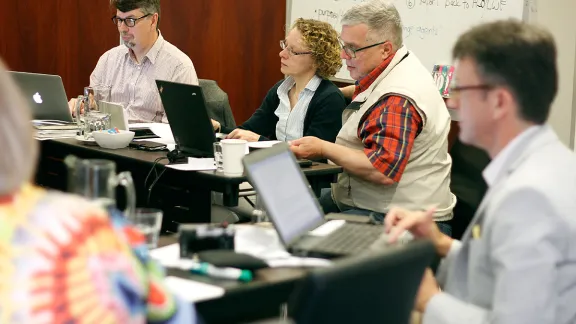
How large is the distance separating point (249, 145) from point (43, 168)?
1.17 m

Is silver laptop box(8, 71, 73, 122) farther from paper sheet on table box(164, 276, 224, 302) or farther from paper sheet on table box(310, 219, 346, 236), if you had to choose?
paper sheet on table box(164, 276, 224, 302)

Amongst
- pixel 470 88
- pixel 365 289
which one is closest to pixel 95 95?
pixel 470 88

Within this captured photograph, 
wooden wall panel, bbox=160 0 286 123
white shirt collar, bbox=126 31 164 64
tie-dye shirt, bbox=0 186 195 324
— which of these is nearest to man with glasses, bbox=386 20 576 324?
tie-dye shirt, bbox=0 186 195 324

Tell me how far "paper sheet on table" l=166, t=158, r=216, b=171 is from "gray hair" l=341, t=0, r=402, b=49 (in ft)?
2.89

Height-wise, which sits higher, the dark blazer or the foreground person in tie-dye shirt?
the foreground person in tie-dye shirt

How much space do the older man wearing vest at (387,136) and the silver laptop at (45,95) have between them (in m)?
1.46

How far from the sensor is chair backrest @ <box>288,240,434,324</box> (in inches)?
51.0

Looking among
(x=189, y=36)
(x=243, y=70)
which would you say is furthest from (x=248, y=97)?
(x=189, y=36)

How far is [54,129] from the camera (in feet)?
13.6

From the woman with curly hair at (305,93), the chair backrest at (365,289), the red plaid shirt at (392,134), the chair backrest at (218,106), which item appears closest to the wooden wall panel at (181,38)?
the chair backrest at (218,106)

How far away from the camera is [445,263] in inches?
87.7

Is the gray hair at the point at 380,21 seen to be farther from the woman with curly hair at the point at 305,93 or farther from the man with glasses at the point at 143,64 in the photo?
the man with glasses at the point at 143,64

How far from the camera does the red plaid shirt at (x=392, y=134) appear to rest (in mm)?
3299

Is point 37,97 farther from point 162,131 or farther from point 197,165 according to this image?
point 197,165
